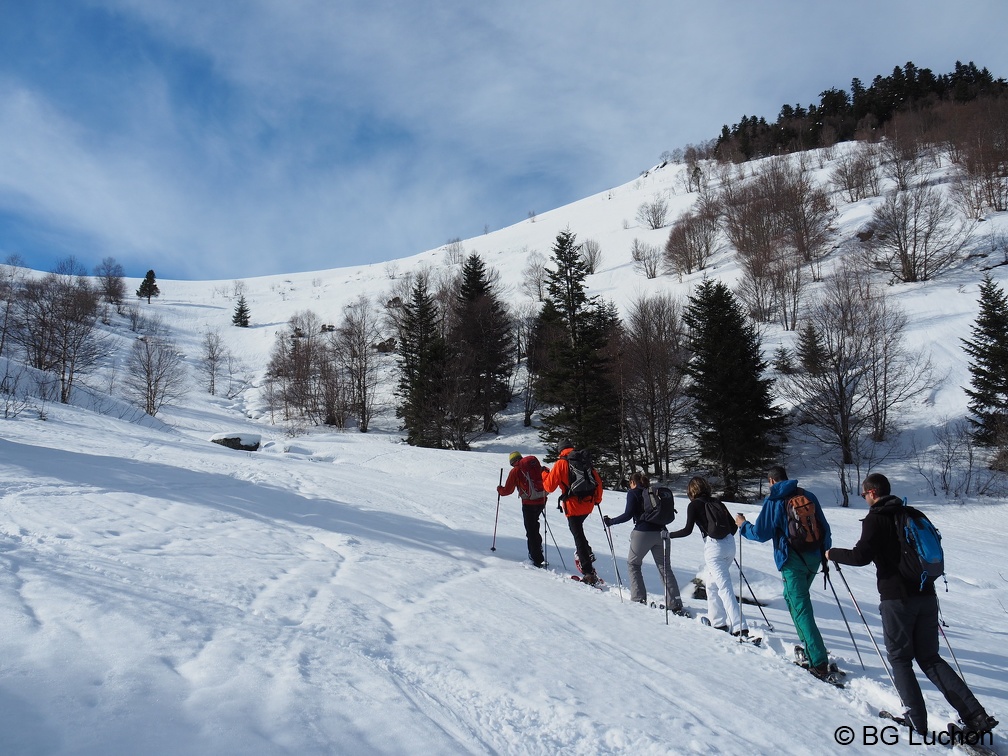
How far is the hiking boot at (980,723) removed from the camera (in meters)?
3.81

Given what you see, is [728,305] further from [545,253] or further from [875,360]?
[545,253]

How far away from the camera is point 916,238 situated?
36.4 m

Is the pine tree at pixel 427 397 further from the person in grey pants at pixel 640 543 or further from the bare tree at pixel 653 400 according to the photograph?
the person in grey pants at pixel 640 543

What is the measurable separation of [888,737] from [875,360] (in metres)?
26.4

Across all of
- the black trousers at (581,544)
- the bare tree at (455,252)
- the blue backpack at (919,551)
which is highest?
the bare tree at (455,252)

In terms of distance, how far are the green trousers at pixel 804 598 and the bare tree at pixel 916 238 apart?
4156cm

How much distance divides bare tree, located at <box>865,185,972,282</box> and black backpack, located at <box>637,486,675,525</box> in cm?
4090

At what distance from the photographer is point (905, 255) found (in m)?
36.3

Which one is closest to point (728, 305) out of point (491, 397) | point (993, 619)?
point (491, 397)

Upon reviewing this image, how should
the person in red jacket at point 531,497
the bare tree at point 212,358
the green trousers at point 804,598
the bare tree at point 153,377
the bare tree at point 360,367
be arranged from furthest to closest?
the bare tree at point 212,358
the bare tree at point 360,367
the bare tree at point 153,377
the person in red jacket at point 531,497
the green trousers at point 804,598

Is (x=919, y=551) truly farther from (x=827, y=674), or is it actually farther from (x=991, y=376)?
(x=991, y=376)

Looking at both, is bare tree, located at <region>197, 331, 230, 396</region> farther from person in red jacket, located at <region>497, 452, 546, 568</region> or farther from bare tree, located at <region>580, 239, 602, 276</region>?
person in red jacket, located at <region>497, 452, 546, 568</region>

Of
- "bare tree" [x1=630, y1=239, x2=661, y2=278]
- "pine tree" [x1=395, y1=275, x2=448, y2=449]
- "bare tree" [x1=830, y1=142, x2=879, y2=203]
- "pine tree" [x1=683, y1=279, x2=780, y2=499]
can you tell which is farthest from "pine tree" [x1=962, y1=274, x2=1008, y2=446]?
"bare tree" [x1=830, y1=142, x2=879, y2=203]

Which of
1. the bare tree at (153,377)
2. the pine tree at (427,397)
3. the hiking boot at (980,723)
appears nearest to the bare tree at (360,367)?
the pine tree at (427,397)
